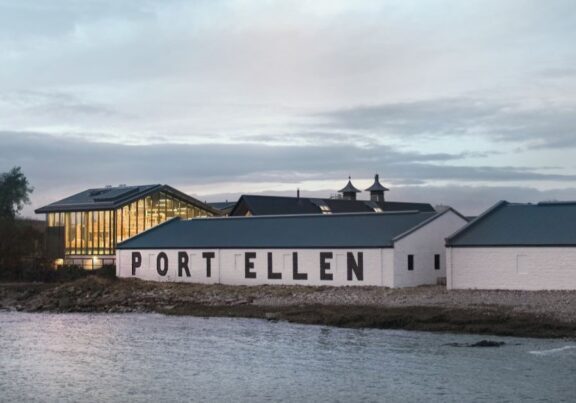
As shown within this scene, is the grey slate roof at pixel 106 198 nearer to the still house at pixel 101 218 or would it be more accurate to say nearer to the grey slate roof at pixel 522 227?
the still house at pixel 101 218

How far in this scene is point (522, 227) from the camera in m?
50.4

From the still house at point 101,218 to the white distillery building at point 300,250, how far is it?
8750 mm

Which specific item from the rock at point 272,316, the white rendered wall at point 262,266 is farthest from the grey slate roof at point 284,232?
the rock at point 272,316

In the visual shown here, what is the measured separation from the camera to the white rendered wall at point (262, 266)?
53.5 m

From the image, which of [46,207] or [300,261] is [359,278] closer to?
[300,261]

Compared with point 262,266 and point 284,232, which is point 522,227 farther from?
point 262,266

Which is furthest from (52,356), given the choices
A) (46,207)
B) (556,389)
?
(46,207)

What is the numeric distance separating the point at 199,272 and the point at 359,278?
14.3 m

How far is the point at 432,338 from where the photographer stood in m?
37.4

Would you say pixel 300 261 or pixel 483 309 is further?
pixel 300 261

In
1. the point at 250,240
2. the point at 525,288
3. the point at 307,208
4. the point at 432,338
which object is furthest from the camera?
the point at 307,208

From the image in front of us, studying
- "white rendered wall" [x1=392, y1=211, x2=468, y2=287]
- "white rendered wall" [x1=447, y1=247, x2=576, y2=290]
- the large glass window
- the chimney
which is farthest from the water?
the chimney

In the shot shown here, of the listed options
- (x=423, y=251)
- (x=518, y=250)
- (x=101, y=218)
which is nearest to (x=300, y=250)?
(x=423, y=251)

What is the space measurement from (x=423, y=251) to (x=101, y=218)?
3451 centimetres
